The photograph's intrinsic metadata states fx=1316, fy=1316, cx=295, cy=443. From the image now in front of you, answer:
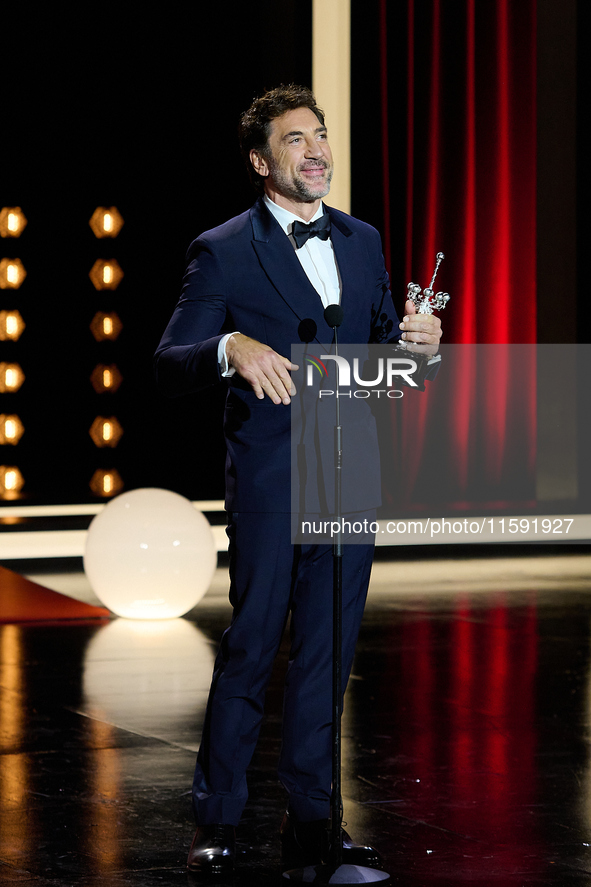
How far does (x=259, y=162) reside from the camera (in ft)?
7.88

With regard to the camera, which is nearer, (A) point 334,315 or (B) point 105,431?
(A) point 334,315

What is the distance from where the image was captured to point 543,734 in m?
3.54

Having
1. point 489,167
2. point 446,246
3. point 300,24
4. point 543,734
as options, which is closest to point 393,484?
point 446,246

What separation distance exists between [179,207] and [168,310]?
72cm

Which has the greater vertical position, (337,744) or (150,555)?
(150,555)

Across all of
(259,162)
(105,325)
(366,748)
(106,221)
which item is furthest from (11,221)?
(259,162)

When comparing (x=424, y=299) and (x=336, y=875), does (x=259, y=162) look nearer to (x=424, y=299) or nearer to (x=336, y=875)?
(x=424, y=299)

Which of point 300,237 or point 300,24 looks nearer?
point 300,237

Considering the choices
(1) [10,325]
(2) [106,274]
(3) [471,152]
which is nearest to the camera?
(3) [471,152]

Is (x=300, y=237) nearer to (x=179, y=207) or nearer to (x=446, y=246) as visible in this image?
(x=446, y=246)

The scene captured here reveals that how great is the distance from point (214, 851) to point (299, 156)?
1249 millimetres

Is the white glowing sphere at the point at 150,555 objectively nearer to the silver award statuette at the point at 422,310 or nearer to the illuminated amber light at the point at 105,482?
the silver award statuette at the point at 422,310

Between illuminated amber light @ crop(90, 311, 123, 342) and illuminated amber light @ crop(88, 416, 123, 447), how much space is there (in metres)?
0.57

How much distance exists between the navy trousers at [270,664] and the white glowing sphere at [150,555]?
9.23ft
